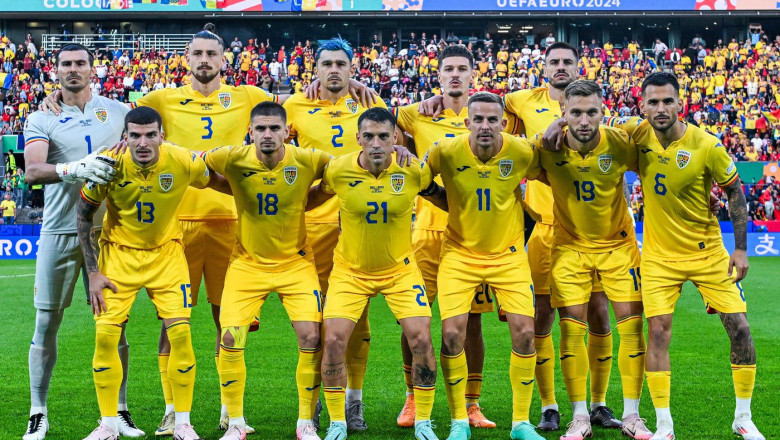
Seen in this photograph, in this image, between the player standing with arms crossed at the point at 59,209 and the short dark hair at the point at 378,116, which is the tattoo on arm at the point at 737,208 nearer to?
the short dark hair at the point at 378,116

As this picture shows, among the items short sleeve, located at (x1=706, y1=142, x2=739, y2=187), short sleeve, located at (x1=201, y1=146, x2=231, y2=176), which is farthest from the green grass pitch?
short sleeve, located at (x1=201, y1=146, x2=231, y2=176)

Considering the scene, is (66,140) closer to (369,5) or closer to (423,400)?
(423,400)

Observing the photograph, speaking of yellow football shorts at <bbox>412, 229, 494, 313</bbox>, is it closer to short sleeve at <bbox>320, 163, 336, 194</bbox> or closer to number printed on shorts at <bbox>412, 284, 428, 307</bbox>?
number printed on shorts at <bbox>412, 284, 428, 307</bbox>

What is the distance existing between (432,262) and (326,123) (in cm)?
137

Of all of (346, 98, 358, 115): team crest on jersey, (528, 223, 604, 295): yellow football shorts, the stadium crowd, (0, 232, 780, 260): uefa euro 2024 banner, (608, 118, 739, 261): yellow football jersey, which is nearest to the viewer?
(608, 118, 739, 261): yellow football jersey

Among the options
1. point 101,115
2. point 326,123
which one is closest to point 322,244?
point 326,123

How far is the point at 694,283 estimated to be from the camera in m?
6.02

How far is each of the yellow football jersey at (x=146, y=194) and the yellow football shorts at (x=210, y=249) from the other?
453 mm

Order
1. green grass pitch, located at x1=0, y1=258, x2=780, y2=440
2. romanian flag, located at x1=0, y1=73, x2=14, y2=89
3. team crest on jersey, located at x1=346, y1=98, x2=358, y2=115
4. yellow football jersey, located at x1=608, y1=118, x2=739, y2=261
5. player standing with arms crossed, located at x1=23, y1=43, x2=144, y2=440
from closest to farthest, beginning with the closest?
1. yellow football jersey, located at x1=608, y1=118, x2=739, y2=261
2. player standing with arms crossed, located at x1=23, y1=43, x2=144, y2=440
3. green grass pitch, located at x1=0, y1=258, x2=780, y2=440
4. team crest on jersey, located at x1=346, y1=98, x2=358, y2=115
5. romanian flag, located at x1=0, y1=73, x2=14, y2=89

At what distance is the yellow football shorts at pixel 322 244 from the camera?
670 centimetres

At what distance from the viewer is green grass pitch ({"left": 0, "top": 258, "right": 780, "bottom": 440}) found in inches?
256

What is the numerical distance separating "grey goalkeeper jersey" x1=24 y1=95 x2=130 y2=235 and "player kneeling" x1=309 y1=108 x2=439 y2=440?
1.79m

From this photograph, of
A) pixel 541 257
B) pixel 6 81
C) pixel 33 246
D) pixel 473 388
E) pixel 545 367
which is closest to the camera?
pixel 545 367

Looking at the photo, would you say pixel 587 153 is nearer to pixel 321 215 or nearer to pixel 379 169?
pixel 379 169
